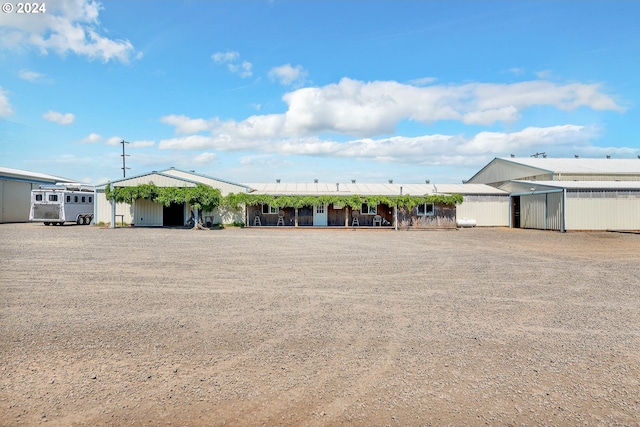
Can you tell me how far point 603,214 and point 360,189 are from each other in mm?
16516

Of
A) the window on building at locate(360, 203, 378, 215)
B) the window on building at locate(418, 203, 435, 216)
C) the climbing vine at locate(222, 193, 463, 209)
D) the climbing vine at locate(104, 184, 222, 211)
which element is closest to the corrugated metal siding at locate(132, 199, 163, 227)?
the climbing vine at locate(104, 184, 222, 211)

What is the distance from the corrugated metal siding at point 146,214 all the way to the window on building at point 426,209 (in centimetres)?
1903

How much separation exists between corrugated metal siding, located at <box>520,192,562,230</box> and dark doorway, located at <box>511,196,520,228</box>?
30.0 inches

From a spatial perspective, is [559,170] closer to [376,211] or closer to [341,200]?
[376,211]

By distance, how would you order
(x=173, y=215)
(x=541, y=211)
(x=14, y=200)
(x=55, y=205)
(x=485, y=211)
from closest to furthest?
(x=541, y=211), (x=55, y=205), (x=173, y=215), (x=485, y=211), (x=14, y=200)

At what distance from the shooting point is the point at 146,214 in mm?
27625

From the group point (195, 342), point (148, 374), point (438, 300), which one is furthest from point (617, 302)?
point (148, 374)

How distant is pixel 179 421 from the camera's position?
9.55 ft

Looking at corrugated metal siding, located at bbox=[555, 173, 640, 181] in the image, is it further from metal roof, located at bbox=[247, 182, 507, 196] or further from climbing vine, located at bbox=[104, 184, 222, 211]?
climbing vine, located at bbox=[104, 184, 222, 211]

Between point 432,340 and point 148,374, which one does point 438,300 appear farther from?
point 148,374

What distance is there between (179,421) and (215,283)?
5066mm

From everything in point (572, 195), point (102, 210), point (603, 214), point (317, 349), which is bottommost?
point (317, 349)

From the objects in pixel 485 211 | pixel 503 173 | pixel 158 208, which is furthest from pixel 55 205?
pixel 503 173

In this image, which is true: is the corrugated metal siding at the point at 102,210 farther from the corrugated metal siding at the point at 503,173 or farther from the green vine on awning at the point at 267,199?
the corrugated metal siding at the point at 503,173
